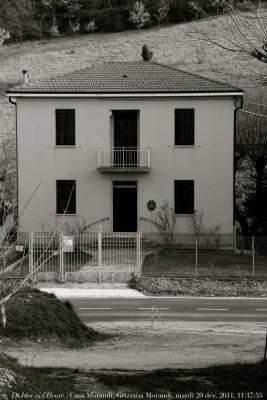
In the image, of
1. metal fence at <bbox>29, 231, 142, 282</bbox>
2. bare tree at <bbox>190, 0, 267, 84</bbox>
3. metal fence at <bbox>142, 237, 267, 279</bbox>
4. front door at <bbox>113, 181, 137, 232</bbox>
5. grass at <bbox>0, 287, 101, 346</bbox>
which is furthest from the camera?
front door at <bbox>113, 181, 137, 232</bbox>

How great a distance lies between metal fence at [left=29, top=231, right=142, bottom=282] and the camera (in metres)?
29.6

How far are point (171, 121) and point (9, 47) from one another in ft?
181

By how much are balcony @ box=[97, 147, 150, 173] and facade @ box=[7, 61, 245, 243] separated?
0.05 m

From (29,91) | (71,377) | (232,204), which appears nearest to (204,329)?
(71,377)

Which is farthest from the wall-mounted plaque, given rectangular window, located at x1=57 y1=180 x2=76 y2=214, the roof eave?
the roof eave

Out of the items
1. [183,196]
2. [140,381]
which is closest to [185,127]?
[183,196]

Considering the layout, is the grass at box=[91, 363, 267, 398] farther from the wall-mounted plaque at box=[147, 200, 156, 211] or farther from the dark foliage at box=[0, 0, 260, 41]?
the dark foliage at box=[0, 0, 260, 41]

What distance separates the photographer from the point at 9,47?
88750mm

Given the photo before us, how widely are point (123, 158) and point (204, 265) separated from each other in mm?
8507

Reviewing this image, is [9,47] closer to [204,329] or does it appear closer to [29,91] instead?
[29,91]

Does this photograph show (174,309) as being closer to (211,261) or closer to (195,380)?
(211,261)

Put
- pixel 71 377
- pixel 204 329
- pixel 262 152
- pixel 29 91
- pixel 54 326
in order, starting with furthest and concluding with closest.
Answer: pixel 262 152 → pixel 29 91 → pixel 204 329 → pixel 54 326 → pixel 71 377

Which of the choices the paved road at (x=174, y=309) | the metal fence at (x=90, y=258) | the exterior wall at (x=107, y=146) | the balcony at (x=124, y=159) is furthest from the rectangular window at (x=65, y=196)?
the paved road at (x=174, y=309)

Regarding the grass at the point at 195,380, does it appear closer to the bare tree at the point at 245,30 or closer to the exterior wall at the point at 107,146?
the bare tree at the point at 245,30
